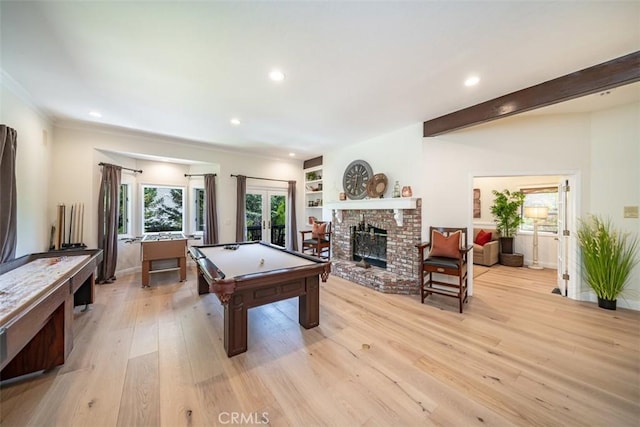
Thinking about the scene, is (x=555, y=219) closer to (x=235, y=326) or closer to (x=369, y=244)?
(x=369, y=244)

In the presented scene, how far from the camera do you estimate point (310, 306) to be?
2725 mm

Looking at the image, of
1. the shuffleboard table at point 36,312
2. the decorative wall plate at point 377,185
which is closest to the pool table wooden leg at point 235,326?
the shuffleboard table at point 36,312

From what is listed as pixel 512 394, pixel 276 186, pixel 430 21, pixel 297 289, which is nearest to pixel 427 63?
pixel 430 21

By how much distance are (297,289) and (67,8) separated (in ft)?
9.85

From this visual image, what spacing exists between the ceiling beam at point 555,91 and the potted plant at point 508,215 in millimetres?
3552

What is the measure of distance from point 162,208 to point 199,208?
777 millimetres

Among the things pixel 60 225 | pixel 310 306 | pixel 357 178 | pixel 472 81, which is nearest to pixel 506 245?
pixel 357 178

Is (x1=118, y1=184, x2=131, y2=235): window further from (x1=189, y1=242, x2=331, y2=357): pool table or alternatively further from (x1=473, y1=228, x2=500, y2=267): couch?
(x1=473, y1=228, x2=500, y2=267): couch

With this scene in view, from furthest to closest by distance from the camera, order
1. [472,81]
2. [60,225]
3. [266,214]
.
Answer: [266,214]
[60,225]
[472,81]

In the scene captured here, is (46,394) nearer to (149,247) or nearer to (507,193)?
(149,247)

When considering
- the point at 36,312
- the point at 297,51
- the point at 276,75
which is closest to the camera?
the point at 36,312

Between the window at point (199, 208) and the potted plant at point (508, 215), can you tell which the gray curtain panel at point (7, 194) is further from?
the potted plant at point (508, 215)

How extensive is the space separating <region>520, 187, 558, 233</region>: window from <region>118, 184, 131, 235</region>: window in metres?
9.34

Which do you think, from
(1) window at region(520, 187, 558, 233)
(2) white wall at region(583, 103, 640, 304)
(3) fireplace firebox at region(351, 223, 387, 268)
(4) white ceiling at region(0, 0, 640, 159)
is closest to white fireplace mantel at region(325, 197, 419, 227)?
(3) fireplace firebox at region(351, 223, 387, 268)
